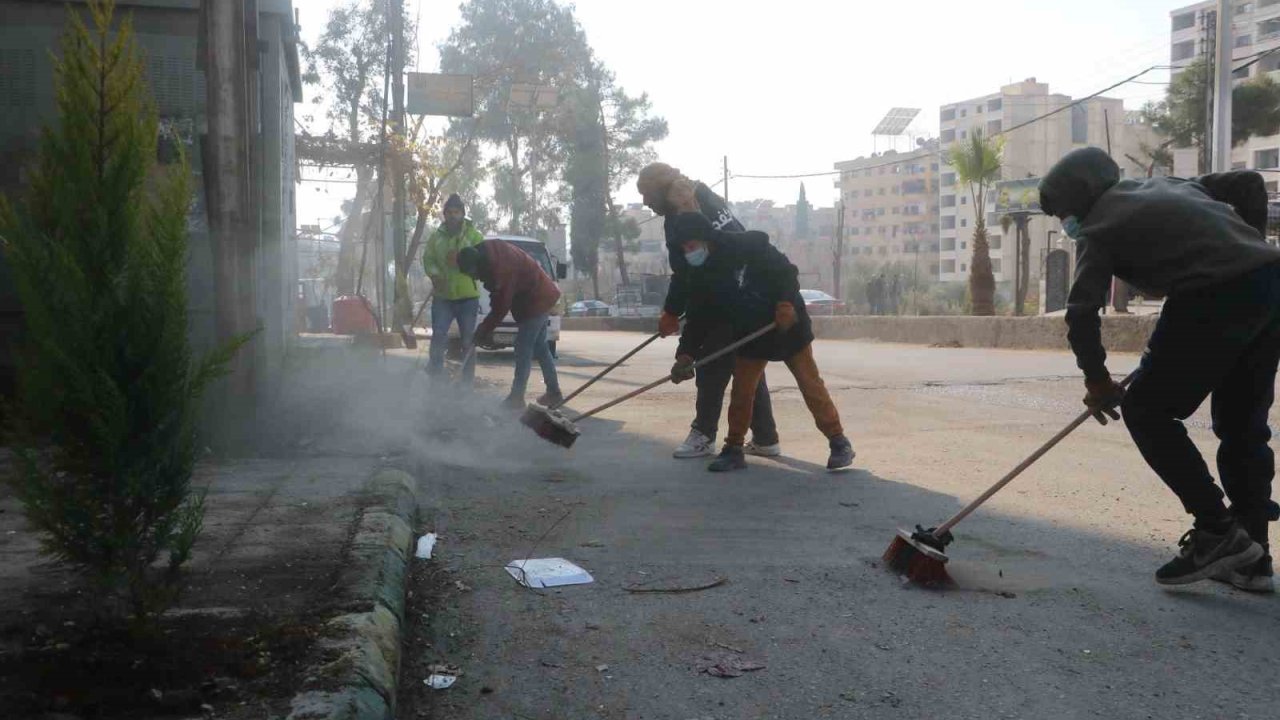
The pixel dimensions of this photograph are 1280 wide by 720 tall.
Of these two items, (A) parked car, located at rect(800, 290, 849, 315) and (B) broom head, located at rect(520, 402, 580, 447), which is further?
(A) parked car, located at rect(800, 290, 849, 315)

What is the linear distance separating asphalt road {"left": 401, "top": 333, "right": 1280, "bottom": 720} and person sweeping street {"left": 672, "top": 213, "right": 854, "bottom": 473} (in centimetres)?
23

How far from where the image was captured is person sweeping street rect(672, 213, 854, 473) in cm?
614

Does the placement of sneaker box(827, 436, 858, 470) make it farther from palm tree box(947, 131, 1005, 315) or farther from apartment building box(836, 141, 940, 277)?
apartment building box(836, 141, 940, 277)

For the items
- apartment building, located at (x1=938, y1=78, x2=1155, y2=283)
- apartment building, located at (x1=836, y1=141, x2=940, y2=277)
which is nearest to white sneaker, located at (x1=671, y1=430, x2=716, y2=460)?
apartment building, located at (x1=938, y1=78, x2=1155, y2=283)

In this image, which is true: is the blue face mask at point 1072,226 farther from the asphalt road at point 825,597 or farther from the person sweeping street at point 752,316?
the person sweeping street at point 752,316

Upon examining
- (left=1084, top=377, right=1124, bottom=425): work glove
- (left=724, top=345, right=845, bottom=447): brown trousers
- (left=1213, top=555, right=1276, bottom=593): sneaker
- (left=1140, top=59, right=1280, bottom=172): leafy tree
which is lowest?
(left=1213, top=555, right=1276, bottom=593): sneaker

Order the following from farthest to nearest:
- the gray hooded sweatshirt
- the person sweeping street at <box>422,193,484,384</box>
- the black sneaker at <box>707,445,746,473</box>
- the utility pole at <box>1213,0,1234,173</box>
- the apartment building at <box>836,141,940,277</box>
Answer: the apartment building at <box>836,141,940,277</box>
the utility pole at <box>1213,0,1234,173</box>
the person sweeping street at <box>422,193,484,384</box>
the black sneaker at <box>707,445,746,473</box>
the gray hooded sweatshirt

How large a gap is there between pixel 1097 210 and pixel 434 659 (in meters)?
2.51

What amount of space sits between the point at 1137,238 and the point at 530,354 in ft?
19.6

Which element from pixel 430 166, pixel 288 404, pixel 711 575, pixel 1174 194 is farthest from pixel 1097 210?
pixel 430 166

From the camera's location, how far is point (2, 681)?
2363 millimetres

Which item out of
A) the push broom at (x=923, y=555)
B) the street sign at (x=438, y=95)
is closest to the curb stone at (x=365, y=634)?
the push broom at (x=923, y=555)

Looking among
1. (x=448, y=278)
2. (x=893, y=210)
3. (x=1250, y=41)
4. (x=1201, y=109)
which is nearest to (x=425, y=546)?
(x=448, y=278)

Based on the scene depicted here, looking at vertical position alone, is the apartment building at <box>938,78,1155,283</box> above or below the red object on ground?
above
